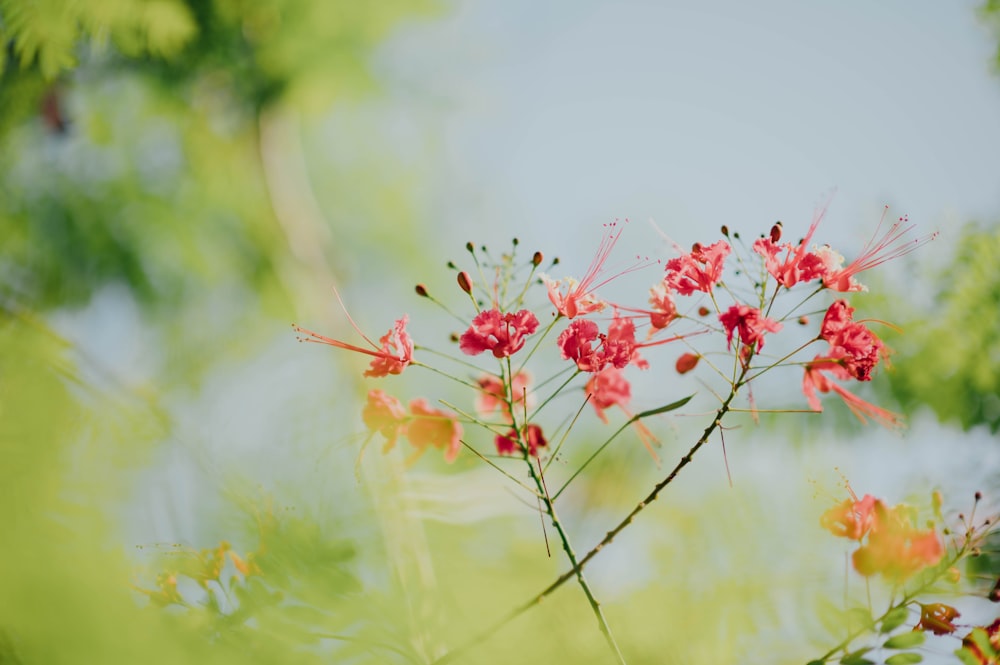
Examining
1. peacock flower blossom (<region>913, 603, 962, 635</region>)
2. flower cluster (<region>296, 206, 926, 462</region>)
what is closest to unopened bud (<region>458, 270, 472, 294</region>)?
flower cluster (<region>296, 206, 926, 462</region>)

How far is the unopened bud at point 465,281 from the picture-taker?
32.1 inches

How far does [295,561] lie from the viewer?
77 cm

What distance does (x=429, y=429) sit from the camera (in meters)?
0.93

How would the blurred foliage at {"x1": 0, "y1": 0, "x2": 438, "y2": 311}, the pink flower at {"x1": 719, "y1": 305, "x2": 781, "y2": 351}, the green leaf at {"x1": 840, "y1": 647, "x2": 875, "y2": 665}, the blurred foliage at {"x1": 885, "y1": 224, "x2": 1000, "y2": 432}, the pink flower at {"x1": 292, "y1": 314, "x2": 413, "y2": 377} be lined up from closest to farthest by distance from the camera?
the green leaf at {"x1": 840, "y1": 647, "x2": 875, "y2": 665}, the pink flower at {"x1": 719, "y1": 305, "x2": 781, "y2": 351}, the pink flower at {"x1": 292, "y1": 314, "x2": 413, "y2": 377}, the blurred foliage at {"x1": 885, "y1": 224, "x2": 1000, "y2": 432}, the blurred foliage at {"x1": 0, "y1": 0, "x2": 438, "y2": 311}

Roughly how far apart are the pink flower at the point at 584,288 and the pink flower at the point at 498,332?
0.06 meters

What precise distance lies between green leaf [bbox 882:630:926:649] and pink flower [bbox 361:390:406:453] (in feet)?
2.04

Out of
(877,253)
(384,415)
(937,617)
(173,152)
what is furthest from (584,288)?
(173,152)

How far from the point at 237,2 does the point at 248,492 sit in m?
2.01

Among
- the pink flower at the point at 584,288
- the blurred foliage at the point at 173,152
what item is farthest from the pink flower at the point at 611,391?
the blurred foliage at the point at 173,152

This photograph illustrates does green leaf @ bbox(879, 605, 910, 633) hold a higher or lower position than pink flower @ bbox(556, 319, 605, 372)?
lower

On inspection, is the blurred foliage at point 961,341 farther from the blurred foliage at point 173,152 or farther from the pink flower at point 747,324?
the blurred foliage at point 173,152

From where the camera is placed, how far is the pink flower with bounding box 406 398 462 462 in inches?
36.3

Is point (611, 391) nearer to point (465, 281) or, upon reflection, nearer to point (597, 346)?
point (597, 346)

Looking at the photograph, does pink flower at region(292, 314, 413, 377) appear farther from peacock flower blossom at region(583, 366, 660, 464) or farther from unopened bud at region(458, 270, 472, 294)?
peacock flower blossom at region(583, 366, 660, 464)
